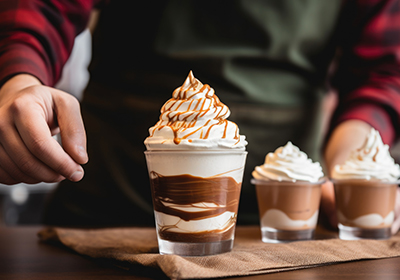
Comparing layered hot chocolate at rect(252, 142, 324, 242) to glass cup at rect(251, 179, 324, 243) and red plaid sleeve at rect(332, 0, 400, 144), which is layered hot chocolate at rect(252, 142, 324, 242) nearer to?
glass cup at rect(251, 179, 324, 243)

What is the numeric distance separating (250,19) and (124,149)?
68 cm

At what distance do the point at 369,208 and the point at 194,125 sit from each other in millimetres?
564

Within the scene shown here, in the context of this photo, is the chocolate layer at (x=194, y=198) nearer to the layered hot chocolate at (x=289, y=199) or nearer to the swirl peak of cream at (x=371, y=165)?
the layered hot chocolate at (x=289, y=199)

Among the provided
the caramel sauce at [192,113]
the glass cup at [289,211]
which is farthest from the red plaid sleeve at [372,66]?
the caramel sauce at [192,113]

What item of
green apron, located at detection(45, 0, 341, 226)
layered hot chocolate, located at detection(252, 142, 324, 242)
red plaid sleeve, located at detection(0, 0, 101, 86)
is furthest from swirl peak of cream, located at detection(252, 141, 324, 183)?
red plaid sleeve, located at detection(0, 0, 101, 86)

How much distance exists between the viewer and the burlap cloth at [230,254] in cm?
74

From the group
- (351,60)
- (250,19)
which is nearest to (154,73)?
(250,19)

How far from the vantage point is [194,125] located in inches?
34.5

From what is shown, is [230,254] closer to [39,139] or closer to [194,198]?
[194,198]

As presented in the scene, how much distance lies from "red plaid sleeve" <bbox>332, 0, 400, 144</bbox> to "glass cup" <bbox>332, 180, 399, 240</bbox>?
494 millimetres

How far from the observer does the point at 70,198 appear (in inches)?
64.2

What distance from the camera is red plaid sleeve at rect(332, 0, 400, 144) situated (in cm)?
160

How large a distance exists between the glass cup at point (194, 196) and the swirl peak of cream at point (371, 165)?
0.41 meters

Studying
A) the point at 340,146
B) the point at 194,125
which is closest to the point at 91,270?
the point at 194,125
